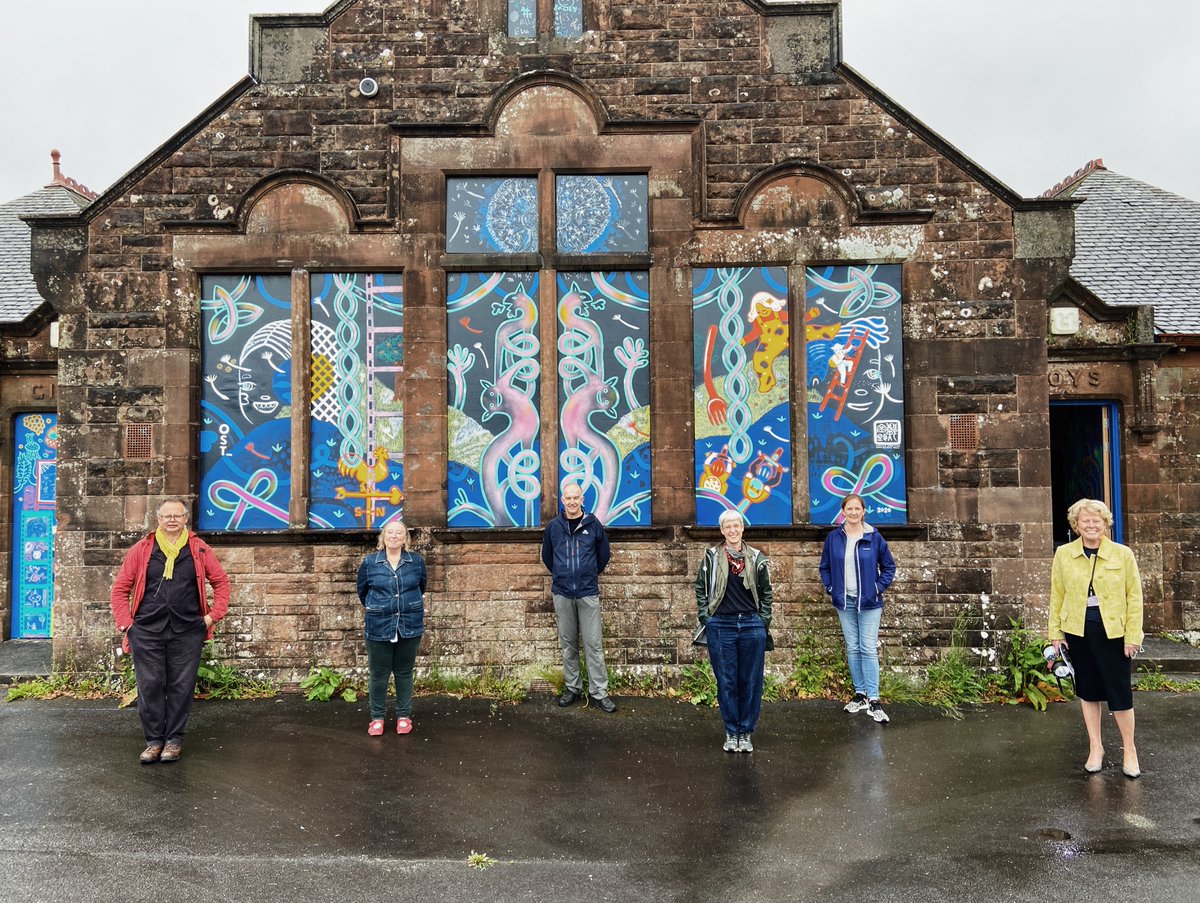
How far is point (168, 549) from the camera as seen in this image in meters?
5.61

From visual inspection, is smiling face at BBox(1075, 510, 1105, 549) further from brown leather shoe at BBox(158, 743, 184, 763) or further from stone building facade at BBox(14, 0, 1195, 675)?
brown leather shoe at BBox(158, 743, 184, 763)

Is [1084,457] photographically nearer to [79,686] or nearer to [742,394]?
[742,394]

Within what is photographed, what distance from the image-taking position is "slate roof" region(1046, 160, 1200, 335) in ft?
32.1

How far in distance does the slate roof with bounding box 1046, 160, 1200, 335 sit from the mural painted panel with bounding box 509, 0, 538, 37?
7.12 meters

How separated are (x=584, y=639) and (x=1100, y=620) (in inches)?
154

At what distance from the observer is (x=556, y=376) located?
293 inches

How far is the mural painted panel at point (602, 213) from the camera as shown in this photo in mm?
7480

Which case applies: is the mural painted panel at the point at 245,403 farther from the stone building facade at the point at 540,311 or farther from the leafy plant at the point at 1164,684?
the leafy plant at the point at 1164,684

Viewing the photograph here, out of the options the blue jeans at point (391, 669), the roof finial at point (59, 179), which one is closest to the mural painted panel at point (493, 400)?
the blue jeans at point (391, 669)

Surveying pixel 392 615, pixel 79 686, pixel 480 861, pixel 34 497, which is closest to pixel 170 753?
pixel 392 615

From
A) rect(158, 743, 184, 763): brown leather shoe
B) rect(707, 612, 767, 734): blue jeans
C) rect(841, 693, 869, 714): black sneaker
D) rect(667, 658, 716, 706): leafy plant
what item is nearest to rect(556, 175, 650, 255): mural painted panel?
rect(707, 612, 767, 734): blue jeans

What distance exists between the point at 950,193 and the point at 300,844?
762cm

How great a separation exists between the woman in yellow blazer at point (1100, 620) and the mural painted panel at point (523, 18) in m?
6.50

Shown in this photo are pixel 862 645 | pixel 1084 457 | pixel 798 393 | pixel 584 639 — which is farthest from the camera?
pixel 1084 457
